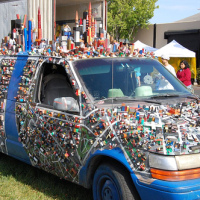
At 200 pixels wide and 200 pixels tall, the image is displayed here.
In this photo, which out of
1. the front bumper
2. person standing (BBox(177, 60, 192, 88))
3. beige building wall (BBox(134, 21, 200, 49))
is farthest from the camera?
beige building wall (BBox(134, 21, 200, 49))

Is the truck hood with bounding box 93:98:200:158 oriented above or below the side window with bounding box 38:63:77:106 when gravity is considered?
below

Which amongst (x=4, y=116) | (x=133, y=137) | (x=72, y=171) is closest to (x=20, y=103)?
(x=4, y=116)

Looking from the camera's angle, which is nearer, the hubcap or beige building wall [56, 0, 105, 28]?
the hubcap

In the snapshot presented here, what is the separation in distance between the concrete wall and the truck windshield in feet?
20.1

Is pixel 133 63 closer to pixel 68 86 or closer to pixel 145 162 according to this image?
pixel 68 86

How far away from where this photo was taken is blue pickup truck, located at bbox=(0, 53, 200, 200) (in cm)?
338

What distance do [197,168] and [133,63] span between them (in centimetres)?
195

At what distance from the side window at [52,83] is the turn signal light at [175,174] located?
1.85 metres

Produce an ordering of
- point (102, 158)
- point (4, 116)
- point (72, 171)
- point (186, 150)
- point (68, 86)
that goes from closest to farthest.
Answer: point (186, 150) → point (102, 158) → point (72, 171) → point (68, 86) → point (4, 116)

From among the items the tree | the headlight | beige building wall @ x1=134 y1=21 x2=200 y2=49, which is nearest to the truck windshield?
the headlight

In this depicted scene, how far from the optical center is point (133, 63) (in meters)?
4.93

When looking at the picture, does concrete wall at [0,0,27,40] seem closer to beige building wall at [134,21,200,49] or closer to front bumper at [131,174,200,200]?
front bumper at [131,174,200,200]

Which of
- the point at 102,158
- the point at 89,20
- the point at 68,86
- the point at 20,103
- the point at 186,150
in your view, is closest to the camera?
the point at 186,150

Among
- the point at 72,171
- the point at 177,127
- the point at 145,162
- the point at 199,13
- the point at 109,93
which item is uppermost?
the point at 199,13
